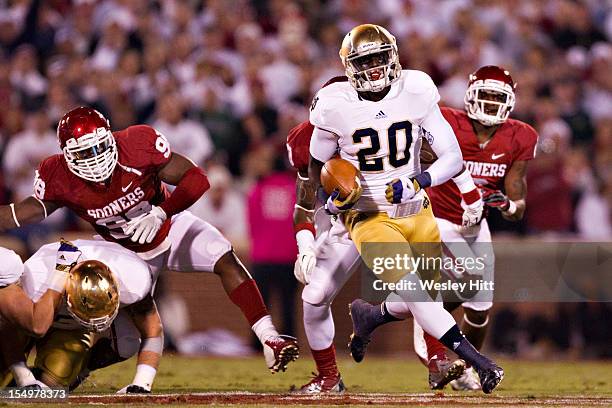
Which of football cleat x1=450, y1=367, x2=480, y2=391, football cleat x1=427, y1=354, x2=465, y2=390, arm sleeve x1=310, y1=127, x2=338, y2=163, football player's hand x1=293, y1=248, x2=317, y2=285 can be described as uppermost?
arm sleeve x1=310, y1=127, x2=338, y2=163

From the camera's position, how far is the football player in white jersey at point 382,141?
8.02m

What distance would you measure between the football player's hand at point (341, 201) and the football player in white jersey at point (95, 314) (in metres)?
1.28

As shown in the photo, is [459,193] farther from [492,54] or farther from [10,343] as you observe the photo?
[492,54]

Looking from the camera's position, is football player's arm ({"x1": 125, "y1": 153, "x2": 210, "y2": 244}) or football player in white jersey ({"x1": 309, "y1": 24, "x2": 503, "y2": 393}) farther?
football player's arm ({"x1": 125, "y1": 153, "x2": 210, "y2": 244})

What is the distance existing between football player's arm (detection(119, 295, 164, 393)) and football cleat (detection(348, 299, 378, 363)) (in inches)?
55.1

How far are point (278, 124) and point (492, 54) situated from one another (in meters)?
3.09

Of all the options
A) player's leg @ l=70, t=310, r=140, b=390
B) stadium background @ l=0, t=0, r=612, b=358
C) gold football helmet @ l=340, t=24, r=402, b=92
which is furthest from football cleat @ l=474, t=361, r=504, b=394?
stadium background @ l=0, t=0, r=612, b=358

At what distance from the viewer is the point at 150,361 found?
835 cm

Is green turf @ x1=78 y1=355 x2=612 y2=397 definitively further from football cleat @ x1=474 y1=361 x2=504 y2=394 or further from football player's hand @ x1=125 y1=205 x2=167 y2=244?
football player's hand @ x1=125 y1=205 x2=167 y2=244

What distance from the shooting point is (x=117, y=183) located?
8422mm

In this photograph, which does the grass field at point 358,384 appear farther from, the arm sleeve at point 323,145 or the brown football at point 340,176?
the arm sleeve at point 323,145

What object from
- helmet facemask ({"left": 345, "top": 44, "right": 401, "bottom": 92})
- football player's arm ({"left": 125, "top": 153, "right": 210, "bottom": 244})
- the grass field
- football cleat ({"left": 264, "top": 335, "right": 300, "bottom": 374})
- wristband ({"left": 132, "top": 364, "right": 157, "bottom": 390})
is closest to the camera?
the grass field

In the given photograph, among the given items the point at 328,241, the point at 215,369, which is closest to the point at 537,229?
the point at 215,369

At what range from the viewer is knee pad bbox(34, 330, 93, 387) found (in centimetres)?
809
